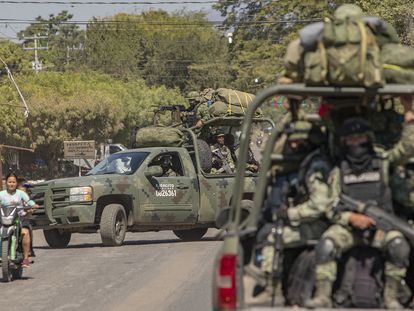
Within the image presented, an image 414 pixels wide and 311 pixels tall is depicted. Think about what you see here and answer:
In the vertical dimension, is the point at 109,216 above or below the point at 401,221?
below

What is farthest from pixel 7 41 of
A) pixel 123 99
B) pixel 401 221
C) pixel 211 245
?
pixel 401 221

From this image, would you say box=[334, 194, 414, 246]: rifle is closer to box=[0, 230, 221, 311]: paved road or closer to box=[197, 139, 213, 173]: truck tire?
box=[0, 230, 221, 311]: paved road

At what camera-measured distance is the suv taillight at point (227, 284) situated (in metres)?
7.23

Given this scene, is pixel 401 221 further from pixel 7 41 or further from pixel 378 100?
pixel 7 41

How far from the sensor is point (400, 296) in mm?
7531

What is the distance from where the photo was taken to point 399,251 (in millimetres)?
7449

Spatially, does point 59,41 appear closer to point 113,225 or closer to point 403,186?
point 113,225

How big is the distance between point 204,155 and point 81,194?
2.53m

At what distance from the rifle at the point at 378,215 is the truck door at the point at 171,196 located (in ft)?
45.6

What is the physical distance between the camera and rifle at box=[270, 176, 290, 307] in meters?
7.68

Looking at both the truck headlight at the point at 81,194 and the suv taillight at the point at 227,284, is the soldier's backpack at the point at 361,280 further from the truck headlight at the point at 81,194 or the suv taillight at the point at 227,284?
the truck headlight at the point at 81,194

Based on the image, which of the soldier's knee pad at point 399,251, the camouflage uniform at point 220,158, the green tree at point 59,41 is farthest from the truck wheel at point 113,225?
the green tree at point 59,41

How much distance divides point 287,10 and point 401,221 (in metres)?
78.1

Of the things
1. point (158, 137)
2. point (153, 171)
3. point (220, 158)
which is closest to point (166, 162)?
point (158, 137)
